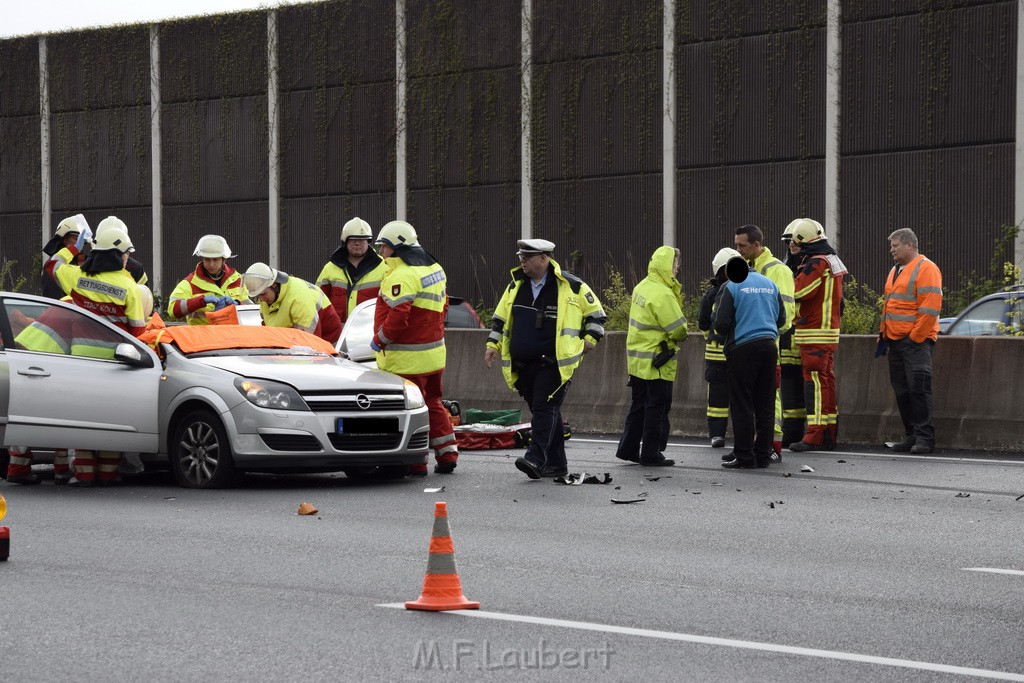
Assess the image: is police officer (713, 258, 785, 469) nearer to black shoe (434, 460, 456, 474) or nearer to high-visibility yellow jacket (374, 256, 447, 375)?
black shoe (434, 460, 456, 474)

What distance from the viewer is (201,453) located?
12039mm

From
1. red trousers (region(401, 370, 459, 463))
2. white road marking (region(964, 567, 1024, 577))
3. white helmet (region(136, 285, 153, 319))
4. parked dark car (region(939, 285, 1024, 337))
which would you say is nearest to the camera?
white road marking (region(964, 567, 1024, 577))

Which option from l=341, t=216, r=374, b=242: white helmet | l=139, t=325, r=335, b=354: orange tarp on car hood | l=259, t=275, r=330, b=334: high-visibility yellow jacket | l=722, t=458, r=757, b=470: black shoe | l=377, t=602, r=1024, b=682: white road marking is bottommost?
l=722, t=458, r=757, b=470: black shoe

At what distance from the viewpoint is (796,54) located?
3144 centimetres

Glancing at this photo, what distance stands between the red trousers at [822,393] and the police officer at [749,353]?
4.67 feet

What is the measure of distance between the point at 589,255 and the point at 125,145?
45.7 feet

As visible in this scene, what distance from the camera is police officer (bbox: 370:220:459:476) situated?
507 inches

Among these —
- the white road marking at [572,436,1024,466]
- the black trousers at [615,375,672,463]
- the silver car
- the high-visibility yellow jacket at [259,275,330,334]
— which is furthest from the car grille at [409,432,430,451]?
A: the white road marking at [572,436,1024,466]

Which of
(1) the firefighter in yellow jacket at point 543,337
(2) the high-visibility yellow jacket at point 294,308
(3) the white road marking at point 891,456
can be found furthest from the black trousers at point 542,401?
(3) the white road marking at point 891,456

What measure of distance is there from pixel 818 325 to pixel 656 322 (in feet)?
6.81

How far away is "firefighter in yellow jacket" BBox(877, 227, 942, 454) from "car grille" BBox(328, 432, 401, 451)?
17.0ft

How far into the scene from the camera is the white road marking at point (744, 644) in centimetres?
599

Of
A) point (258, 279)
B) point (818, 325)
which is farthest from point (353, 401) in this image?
point (818, 325)

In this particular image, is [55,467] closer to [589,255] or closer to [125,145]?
[589,255]
